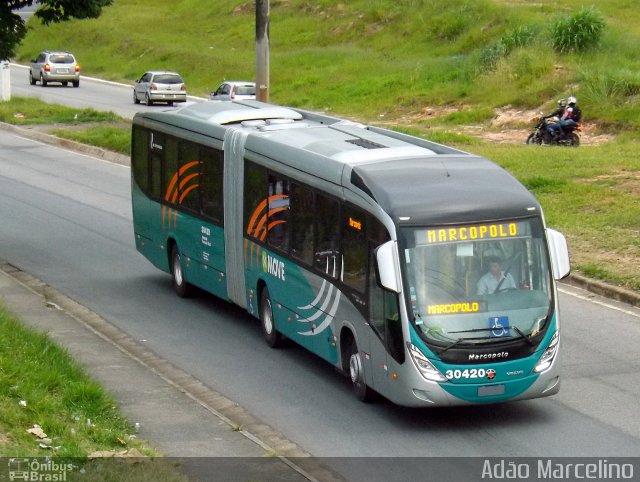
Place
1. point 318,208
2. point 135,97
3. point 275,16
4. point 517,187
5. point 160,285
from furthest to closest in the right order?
1. point 275,16
2. point 135,97
3. point 160,285
4. point 318,208
5. point 517,187

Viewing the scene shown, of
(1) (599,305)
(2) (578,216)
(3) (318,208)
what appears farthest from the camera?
(2) (578,216)

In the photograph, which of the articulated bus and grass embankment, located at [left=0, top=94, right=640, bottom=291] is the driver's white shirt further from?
grass embankment, located at [left=0, top=94, right=640, bottom=291]

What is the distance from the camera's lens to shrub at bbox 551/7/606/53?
144ft

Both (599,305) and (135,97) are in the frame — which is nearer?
(599,305)

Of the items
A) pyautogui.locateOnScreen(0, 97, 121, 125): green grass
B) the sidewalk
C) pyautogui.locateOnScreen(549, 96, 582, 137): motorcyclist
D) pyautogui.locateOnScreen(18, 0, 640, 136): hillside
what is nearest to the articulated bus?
the sidewalk

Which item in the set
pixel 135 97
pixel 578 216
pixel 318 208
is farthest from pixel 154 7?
pixel 318 208

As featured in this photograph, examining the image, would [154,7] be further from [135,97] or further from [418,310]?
[418,310]

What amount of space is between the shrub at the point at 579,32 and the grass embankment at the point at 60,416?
33403 mm

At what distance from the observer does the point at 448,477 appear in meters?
10.9

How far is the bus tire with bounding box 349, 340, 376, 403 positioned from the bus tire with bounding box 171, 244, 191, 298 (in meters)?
5.80

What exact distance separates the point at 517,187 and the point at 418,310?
1810 mm

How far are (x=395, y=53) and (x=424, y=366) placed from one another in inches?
1858

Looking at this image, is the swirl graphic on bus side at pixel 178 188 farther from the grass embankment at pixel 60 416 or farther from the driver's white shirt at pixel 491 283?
the driver's white shirt at pixel 491 283

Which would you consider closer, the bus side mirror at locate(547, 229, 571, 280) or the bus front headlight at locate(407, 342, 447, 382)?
the bus front headlight at locate(407, 342, 447, 382)
